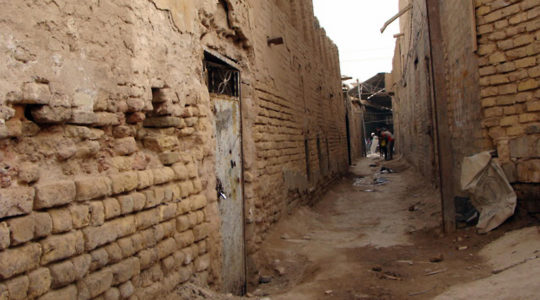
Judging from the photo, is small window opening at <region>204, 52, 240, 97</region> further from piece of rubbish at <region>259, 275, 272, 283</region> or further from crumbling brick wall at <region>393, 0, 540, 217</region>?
crumbling brick wall at <region>393, 0, 540, 217</region>

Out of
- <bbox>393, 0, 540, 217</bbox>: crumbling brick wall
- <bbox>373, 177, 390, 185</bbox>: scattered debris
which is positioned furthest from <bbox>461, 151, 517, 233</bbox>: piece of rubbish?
<bbox>373, 177, 390, 185</bbox>: scattered debris

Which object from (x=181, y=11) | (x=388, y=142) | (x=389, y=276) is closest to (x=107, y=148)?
(x=181, y=11)

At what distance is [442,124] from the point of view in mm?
6074

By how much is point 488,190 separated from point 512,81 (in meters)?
1.44

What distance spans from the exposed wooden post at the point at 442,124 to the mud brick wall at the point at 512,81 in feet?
2.26

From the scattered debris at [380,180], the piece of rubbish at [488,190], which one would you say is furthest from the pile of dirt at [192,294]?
the scattered debris at [380,180]

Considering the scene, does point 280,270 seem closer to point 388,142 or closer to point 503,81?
point 503,81

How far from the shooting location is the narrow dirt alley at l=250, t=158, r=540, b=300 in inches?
165

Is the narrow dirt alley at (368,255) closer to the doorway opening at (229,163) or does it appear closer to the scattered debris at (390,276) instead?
the scattered debris at (390,276)

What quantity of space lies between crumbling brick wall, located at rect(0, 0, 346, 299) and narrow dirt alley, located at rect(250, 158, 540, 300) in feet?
4.22

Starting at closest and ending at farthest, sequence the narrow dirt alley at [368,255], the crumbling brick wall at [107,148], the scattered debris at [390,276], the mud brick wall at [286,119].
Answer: the crumbling brick wall at [107,148], the narrow dirt alley at [368,255], the scattered debris at [390,276], the mud brick wall at [286,119]

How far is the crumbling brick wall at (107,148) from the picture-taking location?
2.02 meters

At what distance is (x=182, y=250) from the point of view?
11.1 ft

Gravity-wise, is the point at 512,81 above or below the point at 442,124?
above
